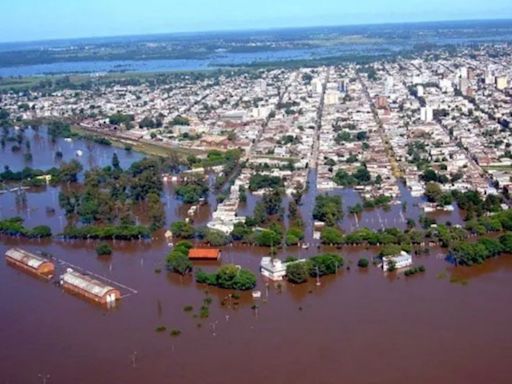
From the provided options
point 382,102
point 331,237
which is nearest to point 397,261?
point 331,237

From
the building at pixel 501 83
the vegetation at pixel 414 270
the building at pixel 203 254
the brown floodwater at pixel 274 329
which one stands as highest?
the building at pixel 501 83

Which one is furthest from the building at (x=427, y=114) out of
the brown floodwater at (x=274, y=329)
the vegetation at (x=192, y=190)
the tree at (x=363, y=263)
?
the tree at (x=363, y=263)

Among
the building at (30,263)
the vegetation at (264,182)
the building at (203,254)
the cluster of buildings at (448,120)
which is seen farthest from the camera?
the cluster of buildings at (448,120)

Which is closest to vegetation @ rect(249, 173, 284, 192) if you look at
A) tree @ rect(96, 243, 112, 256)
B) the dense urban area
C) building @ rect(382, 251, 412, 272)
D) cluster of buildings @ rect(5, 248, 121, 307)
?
the dense urban area

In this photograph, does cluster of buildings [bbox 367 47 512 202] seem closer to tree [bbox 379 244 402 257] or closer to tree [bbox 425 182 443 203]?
tree [bbox 425 182 443 203]

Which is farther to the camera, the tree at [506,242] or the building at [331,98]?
the building at [331,98]

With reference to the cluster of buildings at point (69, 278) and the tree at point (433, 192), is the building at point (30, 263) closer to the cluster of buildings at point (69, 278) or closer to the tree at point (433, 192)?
the cluster of buildings at point (69, 278)

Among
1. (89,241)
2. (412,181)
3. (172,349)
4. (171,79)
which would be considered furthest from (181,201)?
(171,79)
